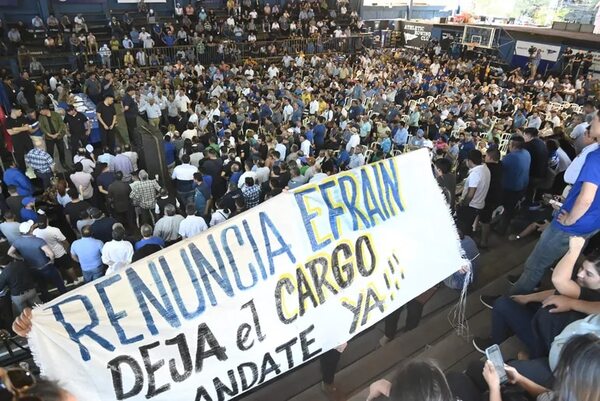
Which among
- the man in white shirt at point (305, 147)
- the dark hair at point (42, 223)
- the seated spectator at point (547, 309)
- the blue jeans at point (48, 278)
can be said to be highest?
the seated spectator at point (547, 309)

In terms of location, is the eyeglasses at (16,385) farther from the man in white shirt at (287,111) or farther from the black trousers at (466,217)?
the man in white shirt at (287,111)

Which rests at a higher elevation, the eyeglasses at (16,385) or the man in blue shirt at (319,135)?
the eyeglasses at (16,385)

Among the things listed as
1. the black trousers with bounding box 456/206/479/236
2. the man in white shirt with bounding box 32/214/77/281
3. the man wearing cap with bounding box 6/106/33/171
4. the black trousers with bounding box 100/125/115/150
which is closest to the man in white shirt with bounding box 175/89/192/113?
the black trousers with bounding box 100/125/115/150

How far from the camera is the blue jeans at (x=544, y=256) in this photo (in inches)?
154

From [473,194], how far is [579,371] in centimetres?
408

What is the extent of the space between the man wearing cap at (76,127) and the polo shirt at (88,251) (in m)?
6.18

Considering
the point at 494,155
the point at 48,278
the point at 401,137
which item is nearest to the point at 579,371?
the point at 494,155

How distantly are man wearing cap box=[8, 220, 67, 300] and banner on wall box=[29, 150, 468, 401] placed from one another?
11.0 feet

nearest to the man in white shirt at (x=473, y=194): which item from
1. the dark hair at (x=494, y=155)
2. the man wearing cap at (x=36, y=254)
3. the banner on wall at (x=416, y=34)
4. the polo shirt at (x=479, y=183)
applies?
the polo shirt at (x=479, y=183)

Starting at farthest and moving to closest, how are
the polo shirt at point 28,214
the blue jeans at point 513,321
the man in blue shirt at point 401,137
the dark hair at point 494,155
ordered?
the man in blue shirt at point 401,137
the polo shirt at point 28,214
the dark hair at point 494,155
the blue jeans at point 513,321

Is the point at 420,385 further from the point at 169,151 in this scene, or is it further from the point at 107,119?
the point at 107,119

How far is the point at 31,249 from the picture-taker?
5414 mm

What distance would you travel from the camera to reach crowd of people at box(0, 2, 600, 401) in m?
3.63

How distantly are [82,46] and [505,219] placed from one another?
18.7 metres
